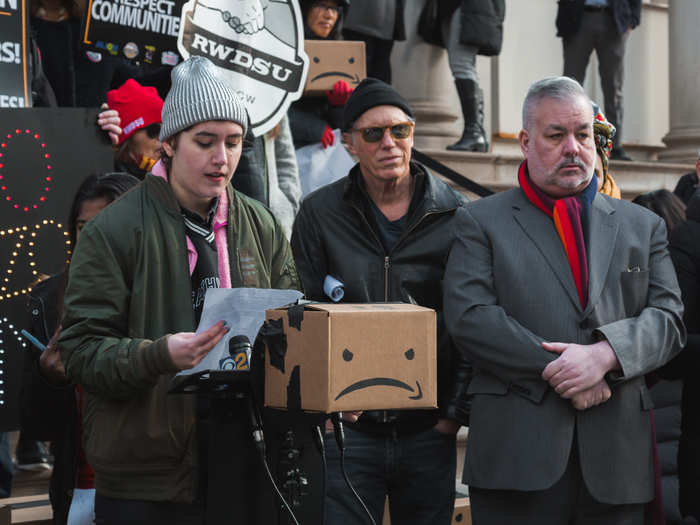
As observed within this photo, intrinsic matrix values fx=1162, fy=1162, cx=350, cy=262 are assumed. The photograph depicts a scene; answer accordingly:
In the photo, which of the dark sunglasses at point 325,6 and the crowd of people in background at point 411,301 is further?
the dark sunglasses at point 325,6

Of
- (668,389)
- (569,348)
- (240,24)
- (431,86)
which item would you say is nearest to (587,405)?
(569,348)

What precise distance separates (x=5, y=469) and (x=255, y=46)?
2.23 metres

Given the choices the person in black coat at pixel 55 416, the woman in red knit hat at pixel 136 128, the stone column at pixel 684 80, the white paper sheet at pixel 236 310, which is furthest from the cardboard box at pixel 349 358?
the stone column at pixel 684 80

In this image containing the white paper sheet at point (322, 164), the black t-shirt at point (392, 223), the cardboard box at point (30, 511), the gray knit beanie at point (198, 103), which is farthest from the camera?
the white paper sheet at point (322, 164)

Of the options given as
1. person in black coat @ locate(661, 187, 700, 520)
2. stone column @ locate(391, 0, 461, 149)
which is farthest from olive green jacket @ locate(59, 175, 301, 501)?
stone column @ locate(391, 0, 461, 149)

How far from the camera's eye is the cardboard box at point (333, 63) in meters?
6.36

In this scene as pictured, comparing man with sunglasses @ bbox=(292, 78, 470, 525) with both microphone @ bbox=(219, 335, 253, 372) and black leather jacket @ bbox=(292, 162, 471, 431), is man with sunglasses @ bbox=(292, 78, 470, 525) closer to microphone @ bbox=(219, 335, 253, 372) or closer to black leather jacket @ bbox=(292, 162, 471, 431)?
black leather jacket @ bbox=(292, 162, 471, 431)

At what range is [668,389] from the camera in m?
5.45

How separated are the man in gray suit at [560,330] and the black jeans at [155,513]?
0.89 m

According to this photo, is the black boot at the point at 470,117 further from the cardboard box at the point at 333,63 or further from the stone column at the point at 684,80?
the stone column at the point at 684,80

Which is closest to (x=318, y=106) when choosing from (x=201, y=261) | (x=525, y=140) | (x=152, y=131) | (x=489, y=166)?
(x=152, y=131)

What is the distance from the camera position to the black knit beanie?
14.4ft

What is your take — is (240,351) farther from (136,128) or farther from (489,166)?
(489,166)

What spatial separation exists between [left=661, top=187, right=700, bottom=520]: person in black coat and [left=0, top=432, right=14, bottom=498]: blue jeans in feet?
9.23
